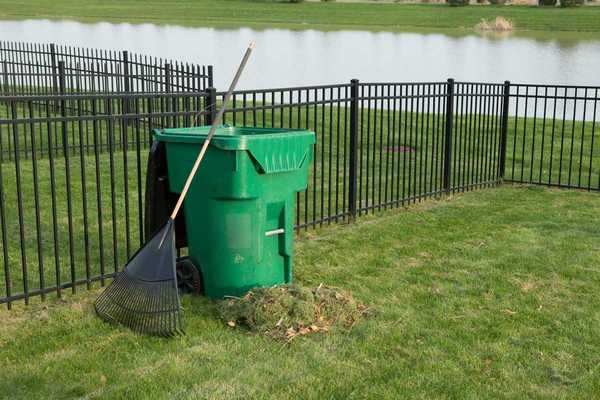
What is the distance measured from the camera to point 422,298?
5.41 m

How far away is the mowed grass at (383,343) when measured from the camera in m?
3.97

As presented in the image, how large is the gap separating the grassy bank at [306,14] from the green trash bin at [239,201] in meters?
46.4

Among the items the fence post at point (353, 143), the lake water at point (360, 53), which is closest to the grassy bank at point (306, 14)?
the lake water at point (360, 53)

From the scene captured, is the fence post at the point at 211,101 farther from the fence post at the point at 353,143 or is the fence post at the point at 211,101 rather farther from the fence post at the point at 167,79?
the fence post at the point at 167,79

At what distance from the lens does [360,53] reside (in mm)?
34250

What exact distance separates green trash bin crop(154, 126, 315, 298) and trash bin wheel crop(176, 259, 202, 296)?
43 millimetres

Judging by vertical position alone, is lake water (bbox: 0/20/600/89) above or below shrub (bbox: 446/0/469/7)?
below

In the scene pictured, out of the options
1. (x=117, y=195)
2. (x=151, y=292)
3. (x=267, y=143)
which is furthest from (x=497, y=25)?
(x=151, y=292)

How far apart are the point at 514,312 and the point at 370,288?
1061 mm

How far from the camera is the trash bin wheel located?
5191mm

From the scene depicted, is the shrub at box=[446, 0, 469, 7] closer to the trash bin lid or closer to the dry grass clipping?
the dry grass clipping

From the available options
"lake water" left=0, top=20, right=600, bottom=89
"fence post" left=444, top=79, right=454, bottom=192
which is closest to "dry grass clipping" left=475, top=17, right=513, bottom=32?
"lake water" left=0, top=20, right=600, bottom=89

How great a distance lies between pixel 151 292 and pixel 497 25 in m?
48.4

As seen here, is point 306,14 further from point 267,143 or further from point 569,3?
point 267,143
